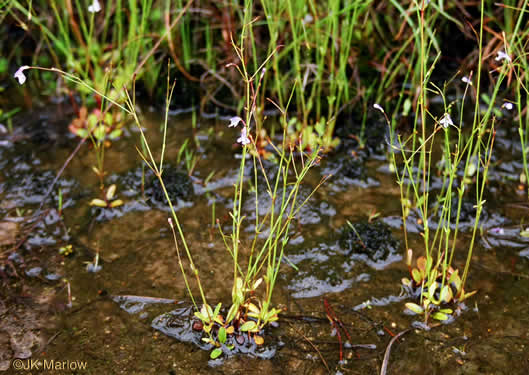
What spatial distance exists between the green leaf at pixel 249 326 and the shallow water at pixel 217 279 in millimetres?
96

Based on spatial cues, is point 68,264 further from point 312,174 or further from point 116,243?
point 312,174

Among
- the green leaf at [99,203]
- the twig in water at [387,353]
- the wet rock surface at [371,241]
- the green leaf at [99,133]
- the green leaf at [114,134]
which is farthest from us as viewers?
the green leaf at [114,134]

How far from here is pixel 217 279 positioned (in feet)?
6.73

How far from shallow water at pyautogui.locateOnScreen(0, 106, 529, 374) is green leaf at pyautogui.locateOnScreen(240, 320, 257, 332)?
96mm

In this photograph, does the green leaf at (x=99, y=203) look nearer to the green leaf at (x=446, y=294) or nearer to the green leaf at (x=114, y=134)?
the green leaf at (x=114, y=134)

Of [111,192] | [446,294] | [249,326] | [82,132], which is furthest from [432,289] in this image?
[82,132]

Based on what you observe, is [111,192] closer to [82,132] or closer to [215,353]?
[82,132]

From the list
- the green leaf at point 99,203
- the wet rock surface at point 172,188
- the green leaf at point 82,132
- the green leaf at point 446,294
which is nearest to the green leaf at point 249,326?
the green leaf at point 446,294

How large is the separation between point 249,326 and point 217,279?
356 millimetres

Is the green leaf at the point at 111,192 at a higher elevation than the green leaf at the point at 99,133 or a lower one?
lower

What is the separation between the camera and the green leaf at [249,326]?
1.74 m

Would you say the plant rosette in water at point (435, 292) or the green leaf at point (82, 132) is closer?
the plant rosette in water at point (435, 292)

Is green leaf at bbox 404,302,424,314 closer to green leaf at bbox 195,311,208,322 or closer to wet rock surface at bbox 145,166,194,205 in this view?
green leaf at bbox 195,311,208,322

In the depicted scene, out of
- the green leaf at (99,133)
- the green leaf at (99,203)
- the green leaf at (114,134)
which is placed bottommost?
the green leaf at (99,203)
